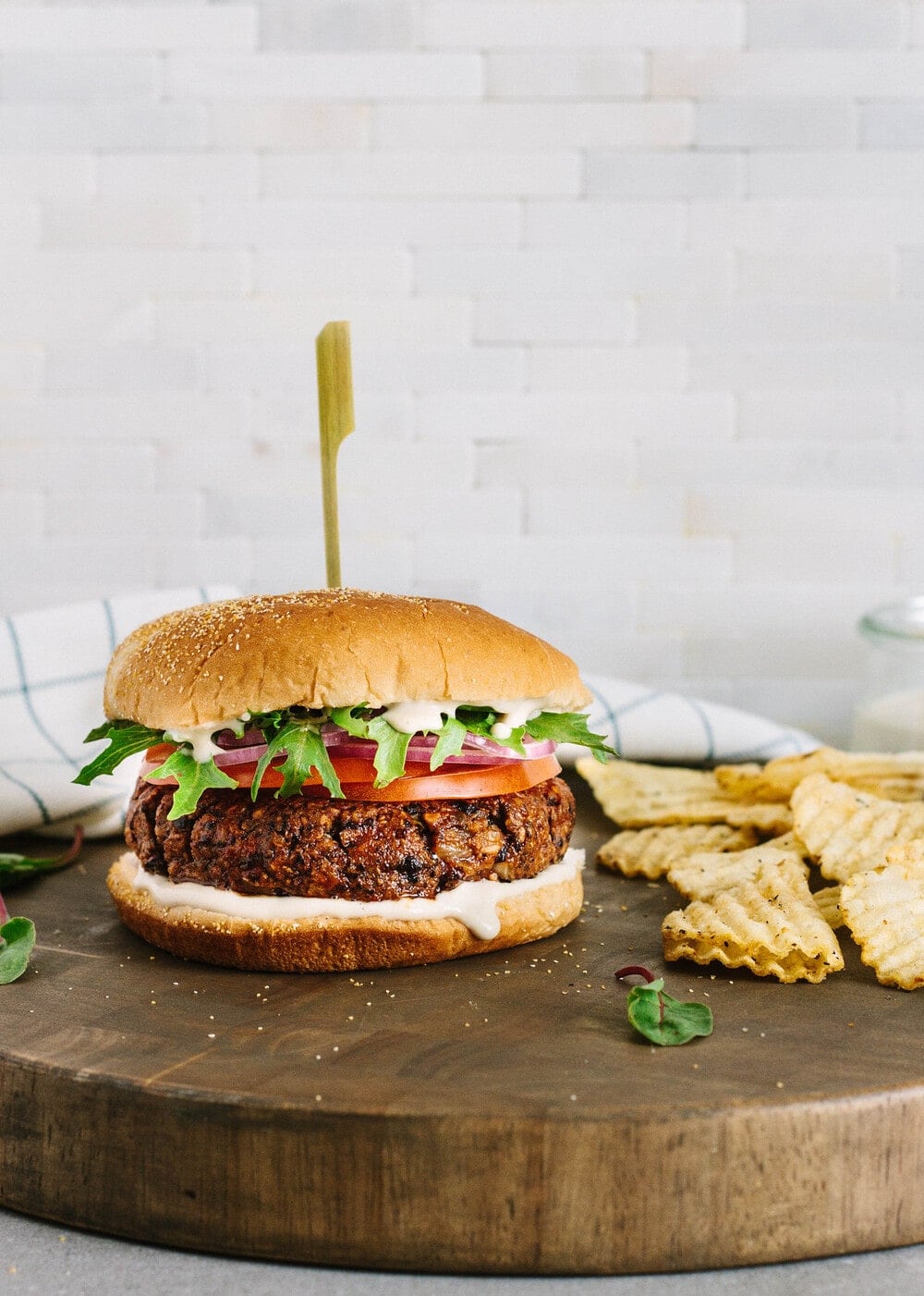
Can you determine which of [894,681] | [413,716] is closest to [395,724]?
[413,716]

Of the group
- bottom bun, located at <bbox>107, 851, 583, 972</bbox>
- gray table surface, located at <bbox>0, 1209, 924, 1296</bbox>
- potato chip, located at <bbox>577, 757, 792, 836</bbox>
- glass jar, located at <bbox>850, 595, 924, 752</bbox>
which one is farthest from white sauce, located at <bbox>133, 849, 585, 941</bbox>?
glass jar, located at <bbox>850, 595, 924, 752</bbox>

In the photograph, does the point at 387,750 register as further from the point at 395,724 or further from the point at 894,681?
Result: the point at 894,681

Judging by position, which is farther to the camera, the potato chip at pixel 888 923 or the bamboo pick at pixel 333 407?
the bamboo pick at pixel 333 407

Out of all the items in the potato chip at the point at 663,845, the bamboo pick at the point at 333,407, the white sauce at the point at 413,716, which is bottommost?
the potato chip at the point at 663,845

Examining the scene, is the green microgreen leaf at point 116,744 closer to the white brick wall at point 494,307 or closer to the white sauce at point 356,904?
the white sauce at point 356,904

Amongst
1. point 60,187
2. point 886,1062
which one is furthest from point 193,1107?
point 60,187

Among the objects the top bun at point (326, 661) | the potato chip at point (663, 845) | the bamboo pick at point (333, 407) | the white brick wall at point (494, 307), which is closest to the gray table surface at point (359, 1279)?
the top bun at point (326, 661)
